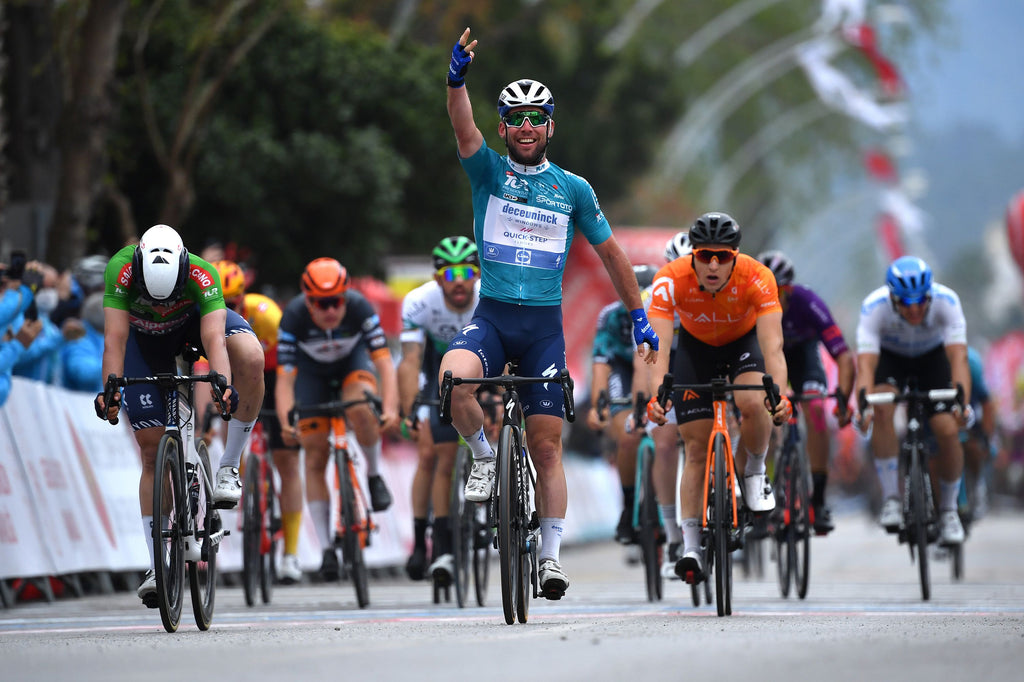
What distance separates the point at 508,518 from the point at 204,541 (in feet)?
6.19

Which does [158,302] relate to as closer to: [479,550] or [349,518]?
[349,518]

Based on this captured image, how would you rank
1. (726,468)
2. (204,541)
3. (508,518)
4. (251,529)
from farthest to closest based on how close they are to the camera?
(251,529), (726,468), (204,541), (508,518)

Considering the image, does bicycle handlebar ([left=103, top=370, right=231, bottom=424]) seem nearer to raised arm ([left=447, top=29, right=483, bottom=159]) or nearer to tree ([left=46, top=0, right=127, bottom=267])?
raised arm ([left=447, top=29, right=483, bottom=159])

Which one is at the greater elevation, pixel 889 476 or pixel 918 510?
pixel 889 476

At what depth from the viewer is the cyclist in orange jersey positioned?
36.5 feet

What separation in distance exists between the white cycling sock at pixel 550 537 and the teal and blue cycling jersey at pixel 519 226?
109 cm

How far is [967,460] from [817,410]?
14.4 feet

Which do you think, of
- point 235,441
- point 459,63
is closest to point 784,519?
point 235,441

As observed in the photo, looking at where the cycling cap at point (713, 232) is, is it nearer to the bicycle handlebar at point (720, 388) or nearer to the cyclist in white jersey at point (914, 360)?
the bicycle handlebar at point (720, 388)

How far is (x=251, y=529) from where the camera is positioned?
44.6 feet

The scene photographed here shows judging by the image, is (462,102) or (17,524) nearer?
(462,102)

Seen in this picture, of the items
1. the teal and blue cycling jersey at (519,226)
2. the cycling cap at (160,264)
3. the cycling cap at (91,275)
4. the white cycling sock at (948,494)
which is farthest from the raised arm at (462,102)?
the cycling cap at (91,275)

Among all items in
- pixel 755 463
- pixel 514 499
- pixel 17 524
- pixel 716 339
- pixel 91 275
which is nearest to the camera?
pixel 514 499

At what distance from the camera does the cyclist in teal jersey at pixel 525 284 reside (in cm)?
975
